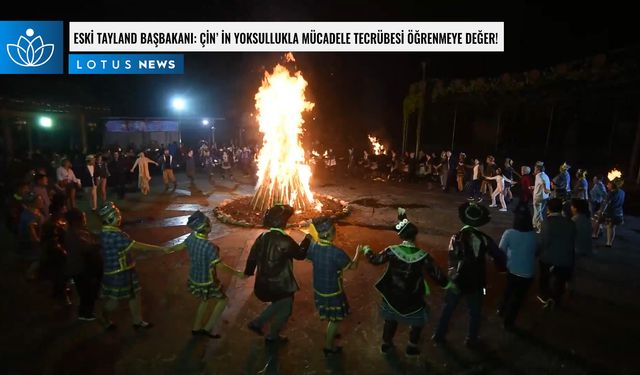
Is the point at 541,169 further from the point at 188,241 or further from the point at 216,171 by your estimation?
the point at 216,171

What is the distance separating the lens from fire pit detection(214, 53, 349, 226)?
13.2 meters

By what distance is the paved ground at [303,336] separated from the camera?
15.9ft

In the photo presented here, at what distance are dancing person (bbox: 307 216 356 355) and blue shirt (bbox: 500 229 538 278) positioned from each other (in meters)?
2.35

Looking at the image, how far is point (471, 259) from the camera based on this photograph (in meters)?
5.01

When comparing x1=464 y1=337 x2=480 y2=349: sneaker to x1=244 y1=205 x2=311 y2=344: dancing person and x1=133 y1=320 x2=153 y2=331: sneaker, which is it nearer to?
x1=244 y1=205 x2=311 y2=344: dancing person

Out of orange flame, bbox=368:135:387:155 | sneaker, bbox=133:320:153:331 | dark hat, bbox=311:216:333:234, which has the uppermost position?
orange flame, bbox=368:135:387:155

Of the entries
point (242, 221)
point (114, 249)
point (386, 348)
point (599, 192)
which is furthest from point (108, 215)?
point (599, 192)

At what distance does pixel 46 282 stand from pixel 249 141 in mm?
27876

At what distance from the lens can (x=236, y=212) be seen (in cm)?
1279

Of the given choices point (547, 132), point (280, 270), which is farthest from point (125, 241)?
point (547, 132)

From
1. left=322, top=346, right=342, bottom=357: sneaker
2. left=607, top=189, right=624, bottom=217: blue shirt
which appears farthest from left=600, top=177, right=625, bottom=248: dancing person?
left=322, top=346, right=342, bottom=357: sneaker

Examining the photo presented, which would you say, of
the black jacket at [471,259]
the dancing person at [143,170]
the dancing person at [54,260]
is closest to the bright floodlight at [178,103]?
the dancing person at [143,170]

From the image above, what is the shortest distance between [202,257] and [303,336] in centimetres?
182

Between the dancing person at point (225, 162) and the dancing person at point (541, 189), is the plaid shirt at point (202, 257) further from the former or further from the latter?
the dancing person at point (225, 162)
